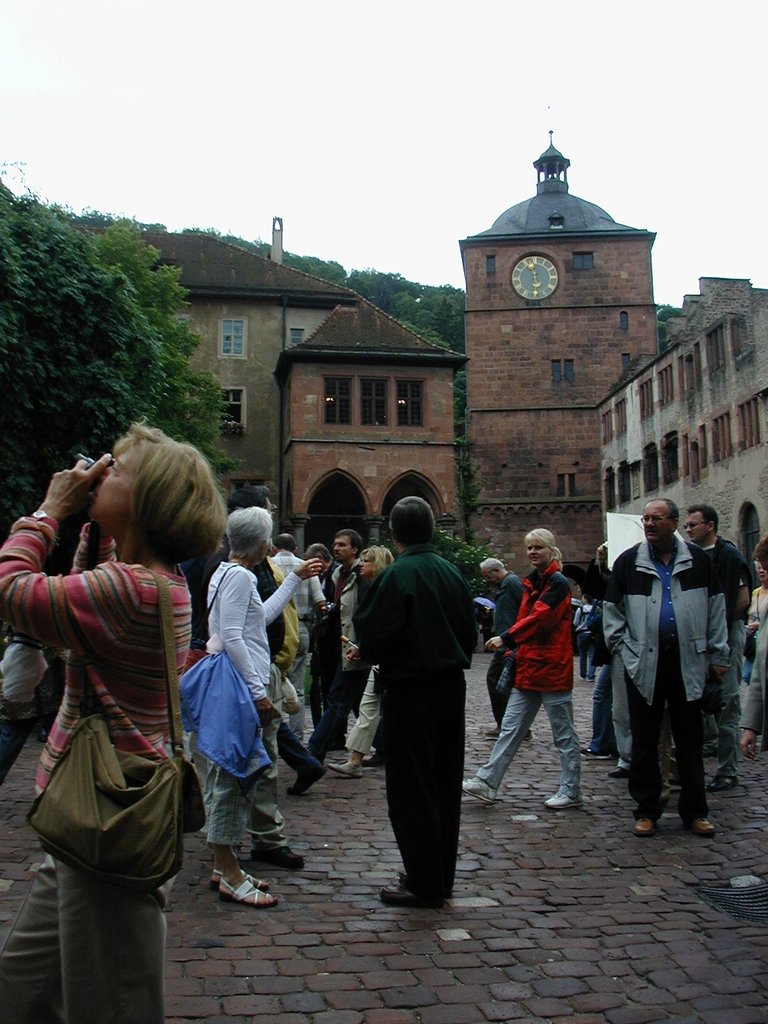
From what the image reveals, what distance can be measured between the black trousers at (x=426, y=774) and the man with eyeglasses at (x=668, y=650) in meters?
1.76

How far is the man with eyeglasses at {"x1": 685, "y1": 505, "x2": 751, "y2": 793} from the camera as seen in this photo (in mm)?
7395

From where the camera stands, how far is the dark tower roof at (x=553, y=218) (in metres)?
51.2

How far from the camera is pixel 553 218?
53.0 metres

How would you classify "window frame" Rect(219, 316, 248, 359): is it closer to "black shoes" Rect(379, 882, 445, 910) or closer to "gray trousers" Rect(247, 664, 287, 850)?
"gray trousers" Rect(247, 664, 287, 850)

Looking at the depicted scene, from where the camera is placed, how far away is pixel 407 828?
4898 mm

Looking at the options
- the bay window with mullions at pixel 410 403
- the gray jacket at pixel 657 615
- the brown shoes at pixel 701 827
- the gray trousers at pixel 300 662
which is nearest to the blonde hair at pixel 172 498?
the gray jacket at pixel 657 615

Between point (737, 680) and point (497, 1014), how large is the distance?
506 cm

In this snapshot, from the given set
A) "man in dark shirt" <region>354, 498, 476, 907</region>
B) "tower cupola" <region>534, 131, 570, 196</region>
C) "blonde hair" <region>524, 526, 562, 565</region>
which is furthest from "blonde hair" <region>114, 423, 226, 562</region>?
"tower cupola" <region>534, 131, 570, 196</region>

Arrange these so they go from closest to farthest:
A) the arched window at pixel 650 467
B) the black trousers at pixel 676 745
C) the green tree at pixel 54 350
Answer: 1. the black trousers at pixel 676 745
2. the green tree at pixel 54 350
3. the arched window at pixel 650 467

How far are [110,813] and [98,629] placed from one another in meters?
0.40

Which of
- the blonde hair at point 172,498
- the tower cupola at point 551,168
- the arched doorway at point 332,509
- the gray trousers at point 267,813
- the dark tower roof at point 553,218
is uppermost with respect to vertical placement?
the tower cupola at point 551,168

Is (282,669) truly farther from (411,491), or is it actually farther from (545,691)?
(411,491)

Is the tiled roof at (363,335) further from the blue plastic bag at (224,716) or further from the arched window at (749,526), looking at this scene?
the blue plastic bag at (224,716)

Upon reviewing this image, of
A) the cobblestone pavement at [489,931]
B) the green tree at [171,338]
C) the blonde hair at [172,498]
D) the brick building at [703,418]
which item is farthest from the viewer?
the brick building at [703,418]
